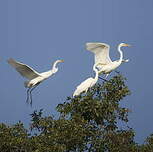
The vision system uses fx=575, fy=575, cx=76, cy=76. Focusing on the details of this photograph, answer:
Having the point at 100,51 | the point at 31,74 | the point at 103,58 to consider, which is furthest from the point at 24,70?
the point at 103,58

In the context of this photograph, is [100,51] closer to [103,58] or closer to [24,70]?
[103,58]

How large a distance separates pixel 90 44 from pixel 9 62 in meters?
3.00

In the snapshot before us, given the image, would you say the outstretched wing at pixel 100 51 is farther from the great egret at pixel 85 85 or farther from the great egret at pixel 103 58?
the great egret at pixel 85 85

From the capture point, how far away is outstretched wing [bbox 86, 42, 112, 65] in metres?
20.0

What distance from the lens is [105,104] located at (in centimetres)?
1507

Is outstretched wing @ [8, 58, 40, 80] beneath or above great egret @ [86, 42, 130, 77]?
beneath

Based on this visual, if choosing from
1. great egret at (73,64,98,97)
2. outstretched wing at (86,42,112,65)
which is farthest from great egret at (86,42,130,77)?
great egret at (73,64,98,97)

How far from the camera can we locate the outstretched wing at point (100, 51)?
2000 cm

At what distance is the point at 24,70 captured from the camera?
62.8 ft

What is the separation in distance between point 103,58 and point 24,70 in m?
3.07

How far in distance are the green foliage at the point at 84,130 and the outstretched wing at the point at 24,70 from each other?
3311mm

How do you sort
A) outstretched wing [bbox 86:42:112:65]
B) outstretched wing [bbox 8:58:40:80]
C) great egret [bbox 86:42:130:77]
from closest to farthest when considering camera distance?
outstretched wing [bbox 8:58:40:80]
great egret [bbox 86:42:130:77]
outstretched wing [bbox 86:42:112:65]

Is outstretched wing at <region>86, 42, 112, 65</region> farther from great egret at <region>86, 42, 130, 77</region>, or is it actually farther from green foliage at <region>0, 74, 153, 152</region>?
green foliage at <region>0, 74, 153, 152</region>

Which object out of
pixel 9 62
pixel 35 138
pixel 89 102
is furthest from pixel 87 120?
pixel 9 62
